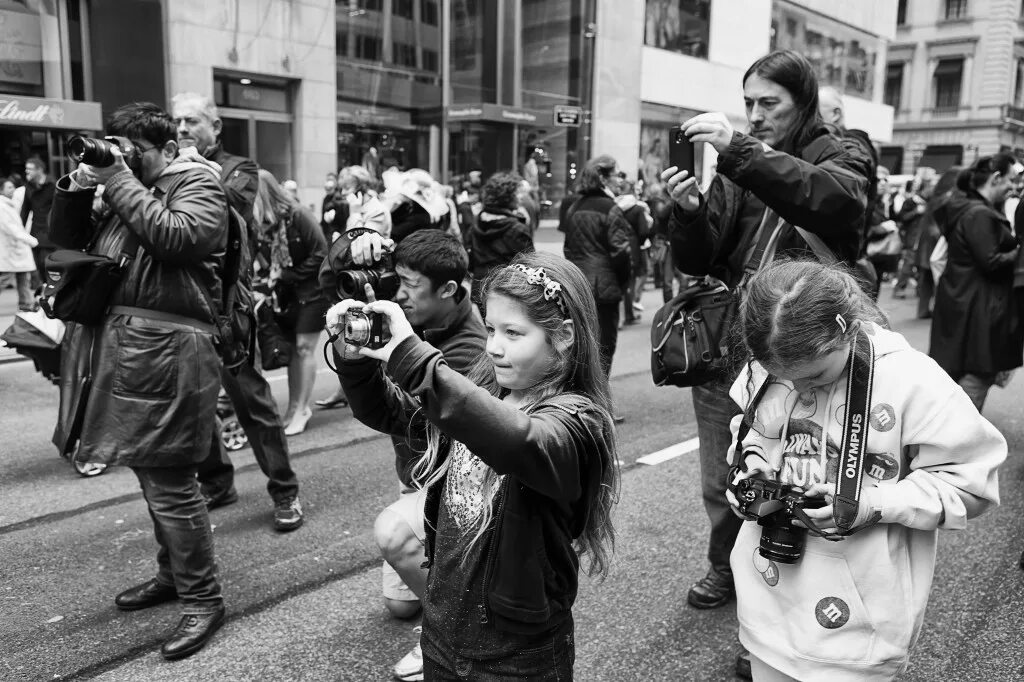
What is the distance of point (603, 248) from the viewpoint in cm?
702

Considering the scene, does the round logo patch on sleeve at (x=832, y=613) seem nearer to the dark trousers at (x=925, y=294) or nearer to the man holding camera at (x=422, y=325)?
the man holding camera at (x=422, y=325)

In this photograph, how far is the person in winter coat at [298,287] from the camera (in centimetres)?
604

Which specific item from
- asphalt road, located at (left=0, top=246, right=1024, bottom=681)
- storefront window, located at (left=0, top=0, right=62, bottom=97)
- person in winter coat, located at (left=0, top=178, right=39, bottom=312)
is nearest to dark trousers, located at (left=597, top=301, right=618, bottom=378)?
asphalt road, located at (left=0, top=246, right=1024, bottom=681)

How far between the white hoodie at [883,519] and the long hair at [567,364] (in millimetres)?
480

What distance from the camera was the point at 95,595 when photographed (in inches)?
146

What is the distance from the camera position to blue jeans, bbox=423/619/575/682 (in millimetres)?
1994

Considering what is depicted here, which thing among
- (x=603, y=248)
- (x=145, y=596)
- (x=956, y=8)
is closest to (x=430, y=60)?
(x=603, y=248)

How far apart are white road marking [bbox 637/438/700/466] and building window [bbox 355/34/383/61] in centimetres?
1577

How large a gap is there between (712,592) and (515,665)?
6.11 feet

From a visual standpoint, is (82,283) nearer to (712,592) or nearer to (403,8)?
(712,592)

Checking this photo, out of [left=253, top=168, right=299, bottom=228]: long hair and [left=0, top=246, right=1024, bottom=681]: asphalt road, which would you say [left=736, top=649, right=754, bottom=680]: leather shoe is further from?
[left=253, top=168, right=299, bottom=228]: long hair

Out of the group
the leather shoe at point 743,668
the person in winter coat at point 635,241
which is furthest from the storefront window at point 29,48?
the leather shoe at point 743,668

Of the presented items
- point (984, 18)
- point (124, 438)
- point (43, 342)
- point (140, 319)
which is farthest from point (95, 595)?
point (984, 18)

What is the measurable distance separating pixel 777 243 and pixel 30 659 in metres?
3.08
